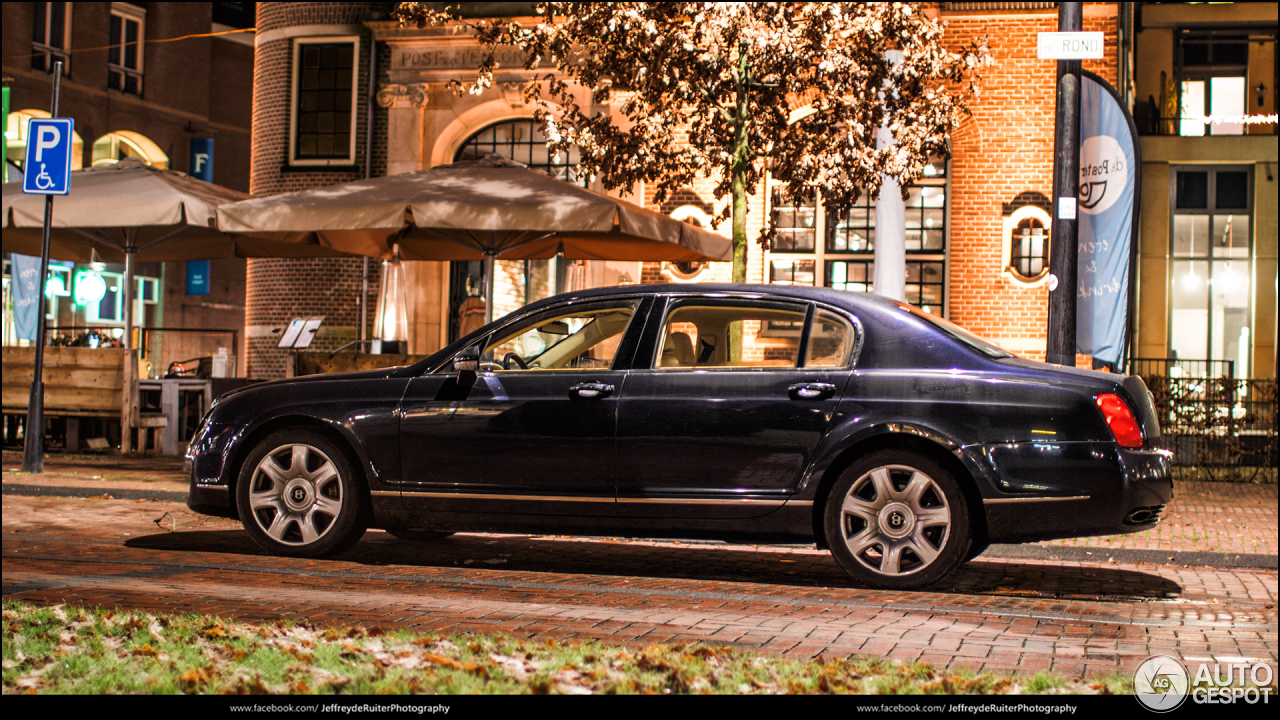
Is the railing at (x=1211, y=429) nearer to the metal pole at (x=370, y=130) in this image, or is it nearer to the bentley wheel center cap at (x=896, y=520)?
the bentley wheel center cap at (x=896, y=520)

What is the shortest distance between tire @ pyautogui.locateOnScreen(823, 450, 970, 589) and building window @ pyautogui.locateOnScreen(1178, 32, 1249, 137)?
21.8 meters

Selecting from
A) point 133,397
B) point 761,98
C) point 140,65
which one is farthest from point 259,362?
point 140,65

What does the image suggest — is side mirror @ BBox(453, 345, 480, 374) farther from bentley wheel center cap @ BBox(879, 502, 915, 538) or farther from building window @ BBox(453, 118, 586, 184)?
building window @ BBox(453, 118, 586, 184)

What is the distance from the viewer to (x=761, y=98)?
11789 mm

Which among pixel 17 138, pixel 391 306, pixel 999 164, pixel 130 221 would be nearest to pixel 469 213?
pixel 391 306

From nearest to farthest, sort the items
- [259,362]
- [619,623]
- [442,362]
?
[619,623], [442,362], [259,362]

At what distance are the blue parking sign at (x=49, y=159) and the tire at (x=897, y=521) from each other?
29.4ft

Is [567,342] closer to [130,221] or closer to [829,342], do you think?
[829,342]

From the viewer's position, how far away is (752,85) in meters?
11.4

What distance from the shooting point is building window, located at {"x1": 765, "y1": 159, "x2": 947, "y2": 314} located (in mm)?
17609

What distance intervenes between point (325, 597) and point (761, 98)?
774 cm

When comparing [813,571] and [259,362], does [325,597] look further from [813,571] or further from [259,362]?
[259,362]

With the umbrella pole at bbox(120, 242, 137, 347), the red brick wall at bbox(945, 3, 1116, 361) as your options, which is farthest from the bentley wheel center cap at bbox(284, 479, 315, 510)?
the red brick wall at bbox(945, 3, 1116, 361)

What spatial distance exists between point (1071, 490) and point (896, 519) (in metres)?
0.82
